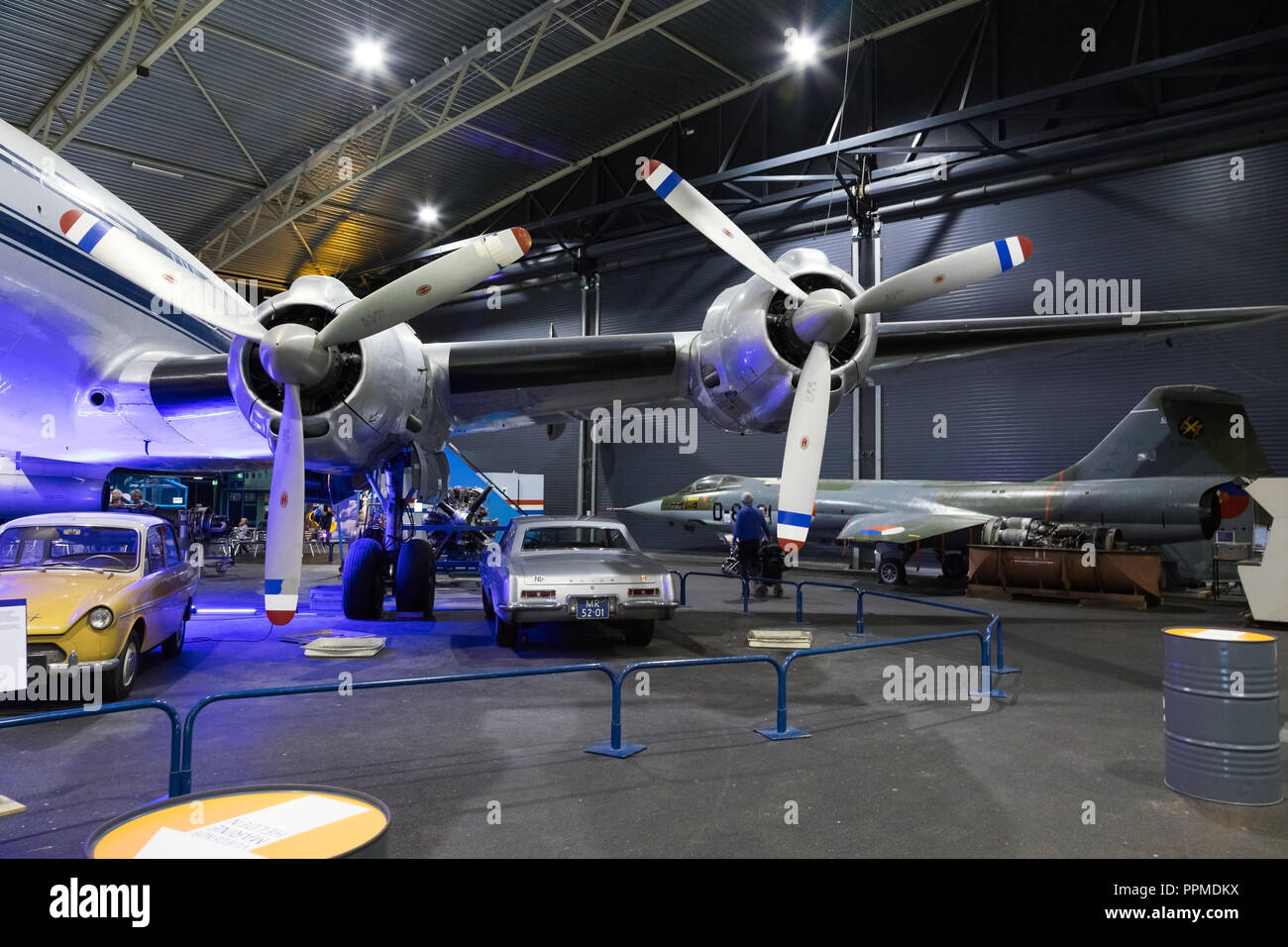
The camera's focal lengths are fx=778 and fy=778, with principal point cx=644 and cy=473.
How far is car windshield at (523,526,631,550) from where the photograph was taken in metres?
9.20

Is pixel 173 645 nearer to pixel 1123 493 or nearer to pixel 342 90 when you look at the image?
pixel 342 90

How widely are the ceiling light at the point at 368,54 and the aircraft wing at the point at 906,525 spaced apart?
14.7m

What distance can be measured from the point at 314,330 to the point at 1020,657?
25.9ft

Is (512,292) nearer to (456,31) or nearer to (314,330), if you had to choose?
(456,31)

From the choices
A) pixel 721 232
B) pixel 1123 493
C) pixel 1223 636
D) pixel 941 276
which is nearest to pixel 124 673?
pixel 721 232

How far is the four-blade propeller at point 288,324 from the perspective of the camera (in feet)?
20.8

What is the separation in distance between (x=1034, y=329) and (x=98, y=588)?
31.1 feet

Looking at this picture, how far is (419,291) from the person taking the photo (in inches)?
255

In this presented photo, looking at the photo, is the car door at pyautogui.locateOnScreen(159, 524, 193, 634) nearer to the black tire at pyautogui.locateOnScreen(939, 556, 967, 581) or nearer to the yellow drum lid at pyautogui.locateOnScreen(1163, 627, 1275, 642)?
the yellow drum lid at pyautogui.locateOnScreen(1163, 627, 1275, 642)

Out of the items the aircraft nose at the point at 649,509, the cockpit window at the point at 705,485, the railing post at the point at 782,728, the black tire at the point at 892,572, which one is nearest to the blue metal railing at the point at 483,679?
the railing post at the point at 782,728

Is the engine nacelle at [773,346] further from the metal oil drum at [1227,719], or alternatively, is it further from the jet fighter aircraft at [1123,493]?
the jet fighter aircraft at [1123,493]

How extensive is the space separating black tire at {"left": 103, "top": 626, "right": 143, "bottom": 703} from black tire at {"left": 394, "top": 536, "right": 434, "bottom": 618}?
172 inches

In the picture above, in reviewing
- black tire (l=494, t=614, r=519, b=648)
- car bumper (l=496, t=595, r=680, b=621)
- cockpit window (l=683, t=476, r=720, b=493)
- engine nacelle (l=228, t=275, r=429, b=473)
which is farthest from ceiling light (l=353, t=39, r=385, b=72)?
car bumper (l=496, t=595, r=680, b=621)

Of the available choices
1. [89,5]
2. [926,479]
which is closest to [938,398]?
[926,479]
